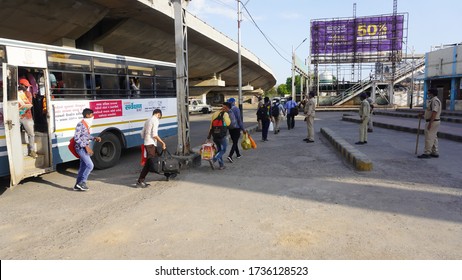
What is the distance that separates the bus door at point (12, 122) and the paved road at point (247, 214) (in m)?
0.55

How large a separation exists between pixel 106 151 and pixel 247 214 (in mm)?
5221

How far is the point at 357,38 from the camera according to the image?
4116 centimetres

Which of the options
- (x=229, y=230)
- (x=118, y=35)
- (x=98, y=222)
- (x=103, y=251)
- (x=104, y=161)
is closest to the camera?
(x=103, y=251)

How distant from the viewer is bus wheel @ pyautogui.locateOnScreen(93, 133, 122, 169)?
8.44 metres

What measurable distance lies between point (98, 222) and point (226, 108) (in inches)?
157

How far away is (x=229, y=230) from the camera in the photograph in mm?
4496

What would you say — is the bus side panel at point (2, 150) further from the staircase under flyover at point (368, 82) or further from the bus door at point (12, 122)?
Answer: the staircase under flyover at point (368, 82)

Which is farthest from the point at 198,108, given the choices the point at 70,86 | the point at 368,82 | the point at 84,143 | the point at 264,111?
the point at 84,143

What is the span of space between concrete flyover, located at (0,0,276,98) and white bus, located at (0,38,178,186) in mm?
6604

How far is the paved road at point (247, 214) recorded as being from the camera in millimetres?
3953

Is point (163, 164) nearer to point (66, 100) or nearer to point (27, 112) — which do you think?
point (66, 100)

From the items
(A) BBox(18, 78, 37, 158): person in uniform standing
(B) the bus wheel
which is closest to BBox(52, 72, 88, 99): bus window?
(A) BBox(18, 78, 37, 158): person in uniform standing
